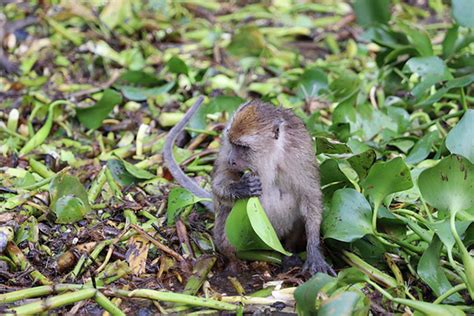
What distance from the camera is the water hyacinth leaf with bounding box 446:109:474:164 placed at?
17.5 feet

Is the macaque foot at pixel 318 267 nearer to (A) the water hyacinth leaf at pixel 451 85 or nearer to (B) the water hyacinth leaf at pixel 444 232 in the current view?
(B) the water hyacinth leaf at pixel 444 232

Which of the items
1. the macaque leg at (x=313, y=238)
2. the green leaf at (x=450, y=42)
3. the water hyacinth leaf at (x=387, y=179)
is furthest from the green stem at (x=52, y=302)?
the green leaf at (x=450, y=42)

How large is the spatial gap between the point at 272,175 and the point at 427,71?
90.3 inches

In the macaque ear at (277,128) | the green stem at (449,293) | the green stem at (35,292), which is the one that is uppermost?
the macaque ear at (277,128)

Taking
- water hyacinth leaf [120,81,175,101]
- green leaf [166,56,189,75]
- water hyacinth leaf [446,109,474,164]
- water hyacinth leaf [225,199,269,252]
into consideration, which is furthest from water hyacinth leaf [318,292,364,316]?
water hyacinth leaf [120,81,175,101]

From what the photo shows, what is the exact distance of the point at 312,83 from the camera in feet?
26.9

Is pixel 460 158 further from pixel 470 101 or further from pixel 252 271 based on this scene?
pixel 470 101

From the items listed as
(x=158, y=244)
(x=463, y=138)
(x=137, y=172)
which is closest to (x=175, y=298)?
(x=158, y=244)

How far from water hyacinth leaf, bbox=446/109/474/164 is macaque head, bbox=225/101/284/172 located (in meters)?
1.04

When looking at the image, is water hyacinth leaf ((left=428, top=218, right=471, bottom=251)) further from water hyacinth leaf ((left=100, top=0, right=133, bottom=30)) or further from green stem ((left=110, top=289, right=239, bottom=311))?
water hyacinth leaf ((left=100, top=0, right=133, bottom=30))

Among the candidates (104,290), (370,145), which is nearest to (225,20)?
(370,145)

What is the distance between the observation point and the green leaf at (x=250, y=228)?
5195 mm

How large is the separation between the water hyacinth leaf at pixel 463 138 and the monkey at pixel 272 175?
849mm

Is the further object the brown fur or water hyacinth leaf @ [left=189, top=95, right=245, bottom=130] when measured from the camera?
water hyacinth leaf @ [left=189, top=95, right=245, bottom=130]
